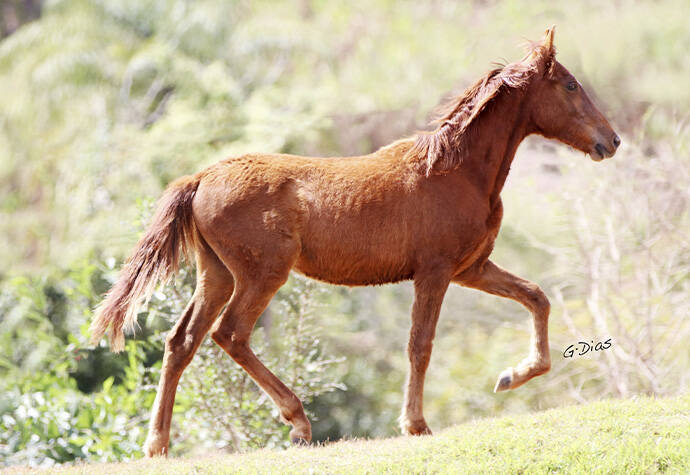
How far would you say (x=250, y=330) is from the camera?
491cm

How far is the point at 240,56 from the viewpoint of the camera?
1830 cm

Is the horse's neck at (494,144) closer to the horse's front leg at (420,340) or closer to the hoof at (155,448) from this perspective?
the horse's front leg at (420,340)

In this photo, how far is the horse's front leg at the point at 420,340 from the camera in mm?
4926

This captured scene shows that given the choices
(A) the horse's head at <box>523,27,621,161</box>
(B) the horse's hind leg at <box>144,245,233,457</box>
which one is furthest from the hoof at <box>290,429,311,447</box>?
(A) the horse's head at <box>523,27,621,161</box>

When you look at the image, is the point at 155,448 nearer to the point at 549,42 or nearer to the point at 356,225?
the point at 356,225

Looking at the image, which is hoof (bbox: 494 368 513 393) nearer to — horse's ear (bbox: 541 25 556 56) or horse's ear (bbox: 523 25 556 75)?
horse's ear (bbox: 523 25 556 75)

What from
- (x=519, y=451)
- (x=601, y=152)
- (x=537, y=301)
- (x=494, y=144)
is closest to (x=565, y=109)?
(x=601, y=152)

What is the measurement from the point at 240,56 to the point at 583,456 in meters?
15.5

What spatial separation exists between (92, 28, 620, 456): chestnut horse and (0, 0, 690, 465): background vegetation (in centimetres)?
233

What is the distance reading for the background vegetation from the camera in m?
8.01

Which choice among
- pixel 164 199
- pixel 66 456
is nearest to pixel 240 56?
pixel 66 456

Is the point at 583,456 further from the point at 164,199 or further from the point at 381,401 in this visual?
the point at 381,401

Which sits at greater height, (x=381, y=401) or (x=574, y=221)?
(x=574, y=221)

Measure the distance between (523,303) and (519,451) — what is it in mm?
1284
